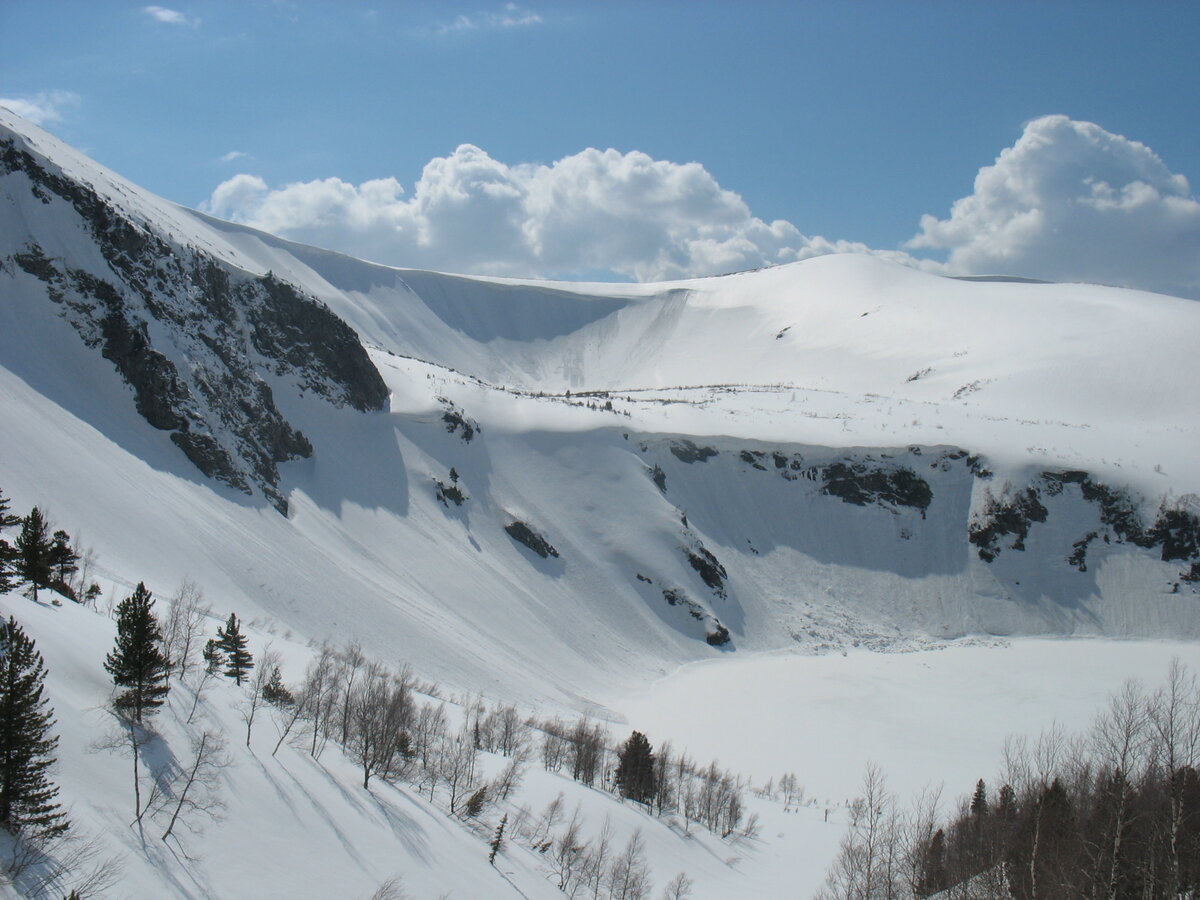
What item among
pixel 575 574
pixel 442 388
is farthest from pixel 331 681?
pixel 442 388

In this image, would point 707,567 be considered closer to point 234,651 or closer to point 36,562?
point 234,651

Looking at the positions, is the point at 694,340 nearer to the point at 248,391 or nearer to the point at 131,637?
the point at 248,391

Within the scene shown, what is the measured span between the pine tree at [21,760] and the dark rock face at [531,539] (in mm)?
51193

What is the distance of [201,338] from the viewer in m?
63.2

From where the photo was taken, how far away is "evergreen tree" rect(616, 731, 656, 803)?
36094 millimetres

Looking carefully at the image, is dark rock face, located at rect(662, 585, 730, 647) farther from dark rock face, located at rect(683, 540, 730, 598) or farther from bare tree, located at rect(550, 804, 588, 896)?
bare tree, located at rect(550, 804, 588, 896)

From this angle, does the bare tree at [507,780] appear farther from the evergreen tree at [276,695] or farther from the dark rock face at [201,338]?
the dark rock face at [201,338]

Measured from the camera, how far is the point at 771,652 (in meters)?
63.9

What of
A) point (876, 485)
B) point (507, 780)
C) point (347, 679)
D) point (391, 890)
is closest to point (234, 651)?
point (347, 679)

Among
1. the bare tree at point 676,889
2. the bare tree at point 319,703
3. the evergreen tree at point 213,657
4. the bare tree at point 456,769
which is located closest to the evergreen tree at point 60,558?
the evergreen tree at point 213,657

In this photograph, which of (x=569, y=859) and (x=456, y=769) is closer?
(x=569, y=859)

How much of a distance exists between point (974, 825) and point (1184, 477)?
62.3 metres

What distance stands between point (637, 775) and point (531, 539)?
3266cm

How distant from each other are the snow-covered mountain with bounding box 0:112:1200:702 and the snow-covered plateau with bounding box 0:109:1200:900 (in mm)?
292
